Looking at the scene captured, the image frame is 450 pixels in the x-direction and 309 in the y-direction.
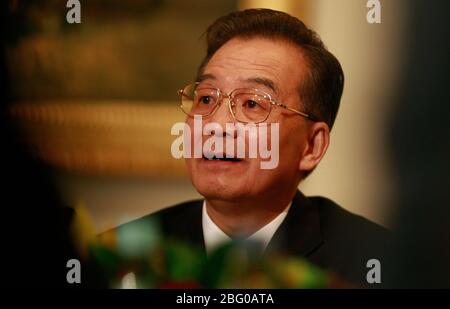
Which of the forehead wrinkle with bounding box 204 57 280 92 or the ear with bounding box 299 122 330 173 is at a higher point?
the forehead wrinkle with bounding box 204 57 280 92

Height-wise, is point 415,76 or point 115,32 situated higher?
point 115,32

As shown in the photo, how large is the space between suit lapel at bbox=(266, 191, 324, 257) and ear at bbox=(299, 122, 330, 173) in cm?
8

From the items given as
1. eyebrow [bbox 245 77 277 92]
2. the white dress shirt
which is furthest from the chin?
eyebrow [bbox 245 77 277 92]

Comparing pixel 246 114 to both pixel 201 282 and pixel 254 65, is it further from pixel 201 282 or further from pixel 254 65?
pixel 201 282

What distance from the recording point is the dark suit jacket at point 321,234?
1507 millimetres

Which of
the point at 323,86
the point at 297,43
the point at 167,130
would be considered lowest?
the point at 167,130

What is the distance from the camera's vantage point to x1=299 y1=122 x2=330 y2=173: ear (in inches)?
58.8

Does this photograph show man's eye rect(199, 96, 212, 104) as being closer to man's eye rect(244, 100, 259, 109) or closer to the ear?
man's eye rect(244, 100, 259, 109)

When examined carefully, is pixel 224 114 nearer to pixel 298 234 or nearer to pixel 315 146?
pixel 315 146

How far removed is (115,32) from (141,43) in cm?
→ 7

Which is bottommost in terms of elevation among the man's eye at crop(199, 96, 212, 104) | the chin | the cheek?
the chin

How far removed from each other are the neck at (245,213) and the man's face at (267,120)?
0.08 feet
